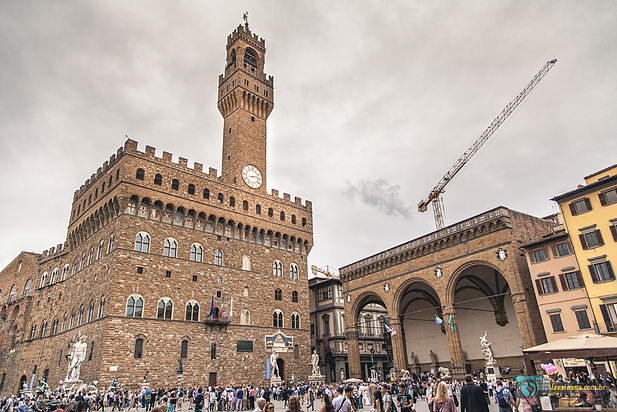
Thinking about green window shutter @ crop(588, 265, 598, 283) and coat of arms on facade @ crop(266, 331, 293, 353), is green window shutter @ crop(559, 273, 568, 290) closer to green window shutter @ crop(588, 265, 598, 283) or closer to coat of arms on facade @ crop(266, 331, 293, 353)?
green window shutter @ crop(588, 265, 598, 283)

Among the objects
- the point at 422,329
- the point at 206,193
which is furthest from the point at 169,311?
the point at 422,329

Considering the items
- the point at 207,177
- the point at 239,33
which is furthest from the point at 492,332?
the point at 239,33

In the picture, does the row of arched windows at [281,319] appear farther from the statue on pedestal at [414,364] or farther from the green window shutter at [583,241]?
the green window shutter at [583,241]

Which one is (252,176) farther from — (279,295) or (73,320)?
(73,320)

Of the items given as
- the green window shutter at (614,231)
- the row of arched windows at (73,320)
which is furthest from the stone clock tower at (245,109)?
the green window shutter at (614,231)

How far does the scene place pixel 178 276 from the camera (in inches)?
1264

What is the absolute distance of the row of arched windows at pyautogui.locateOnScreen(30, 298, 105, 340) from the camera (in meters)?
29.2

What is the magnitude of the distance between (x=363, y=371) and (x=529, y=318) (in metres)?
26.7

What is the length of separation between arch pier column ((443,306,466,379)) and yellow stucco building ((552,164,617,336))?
8.61m

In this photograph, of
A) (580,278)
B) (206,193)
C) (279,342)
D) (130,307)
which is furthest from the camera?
(279,342)

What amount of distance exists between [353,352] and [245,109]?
26479 millimetres

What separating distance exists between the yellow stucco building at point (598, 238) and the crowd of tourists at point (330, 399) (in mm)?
4558

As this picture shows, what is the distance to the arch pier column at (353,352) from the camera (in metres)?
36.8

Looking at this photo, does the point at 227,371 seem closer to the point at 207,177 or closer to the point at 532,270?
the point at 207,177
